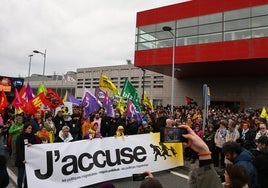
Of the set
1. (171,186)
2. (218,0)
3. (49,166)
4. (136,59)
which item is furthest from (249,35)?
(49,166)

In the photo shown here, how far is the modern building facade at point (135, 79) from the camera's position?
42234 mm

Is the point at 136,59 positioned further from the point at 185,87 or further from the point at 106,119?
the point at 106,119

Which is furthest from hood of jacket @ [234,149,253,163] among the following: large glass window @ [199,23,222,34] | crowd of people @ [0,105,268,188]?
large glass window @ [199,23,222,34]

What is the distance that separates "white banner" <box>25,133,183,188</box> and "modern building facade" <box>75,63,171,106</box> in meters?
24.5

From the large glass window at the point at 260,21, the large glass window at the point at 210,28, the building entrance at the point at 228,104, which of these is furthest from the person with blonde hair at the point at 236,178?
Answer: the building entrance at the point at 228,104

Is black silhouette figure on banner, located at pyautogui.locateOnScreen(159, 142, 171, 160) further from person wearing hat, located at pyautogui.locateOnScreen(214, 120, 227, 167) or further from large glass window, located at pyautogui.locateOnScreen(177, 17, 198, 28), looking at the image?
large glass window, located at pyautogui.locateOnScreen(177, 17, 198, 28)

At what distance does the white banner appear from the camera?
7309 mm

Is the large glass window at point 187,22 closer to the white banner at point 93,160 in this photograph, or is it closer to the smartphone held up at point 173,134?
the white banner at point 93,160

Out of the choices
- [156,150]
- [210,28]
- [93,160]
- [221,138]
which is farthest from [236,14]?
[93,160]

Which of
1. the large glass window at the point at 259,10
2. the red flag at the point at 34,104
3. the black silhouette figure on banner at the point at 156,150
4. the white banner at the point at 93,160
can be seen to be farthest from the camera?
the large glass window at the point at 259,10

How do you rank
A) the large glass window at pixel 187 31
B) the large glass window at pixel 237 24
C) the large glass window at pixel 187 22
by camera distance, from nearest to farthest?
the large glass window at pixel 237 24 < the large glass window at pixel 187 31 < the large glass window at pixel 187 22

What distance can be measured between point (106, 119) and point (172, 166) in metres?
3.59

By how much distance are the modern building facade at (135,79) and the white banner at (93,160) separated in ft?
80.3

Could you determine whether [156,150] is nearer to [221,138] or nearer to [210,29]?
[221,138]
